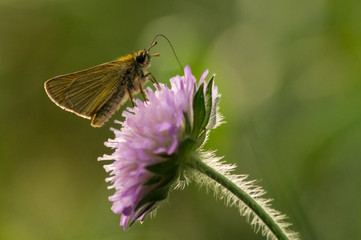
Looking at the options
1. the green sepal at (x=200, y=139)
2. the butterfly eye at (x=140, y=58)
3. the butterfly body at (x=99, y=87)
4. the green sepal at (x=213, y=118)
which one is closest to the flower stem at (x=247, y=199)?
the green sepal at (x=200, y=139)

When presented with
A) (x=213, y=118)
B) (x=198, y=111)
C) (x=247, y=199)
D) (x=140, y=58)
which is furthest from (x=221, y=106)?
(x=247, y=199)

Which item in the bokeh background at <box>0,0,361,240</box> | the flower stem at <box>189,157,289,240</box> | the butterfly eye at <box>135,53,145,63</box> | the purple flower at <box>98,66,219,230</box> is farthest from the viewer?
the bokeh background at <box>0,0,361,240</box>

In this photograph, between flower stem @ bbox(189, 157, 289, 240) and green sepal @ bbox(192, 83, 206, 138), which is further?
green sepal @ bbox(192, 83, 206, 138)

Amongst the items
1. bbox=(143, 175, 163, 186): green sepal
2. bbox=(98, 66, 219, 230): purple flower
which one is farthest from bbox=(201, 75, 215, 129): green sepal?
bbox=(143, 175, 163, 186): green sepal

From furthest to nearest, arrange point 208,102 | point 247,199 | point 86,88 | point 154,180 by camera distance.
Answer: point 86,88, point 208,102, point 154,180, point 247,199

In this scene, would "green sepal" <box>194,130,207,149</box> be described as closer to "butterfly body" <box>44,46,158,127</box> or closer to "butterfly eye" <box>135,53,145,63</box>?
"butterfly body" <box>44,46,158,127</box>

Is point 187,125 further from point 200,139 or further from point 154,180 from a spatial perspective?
point 154,180
